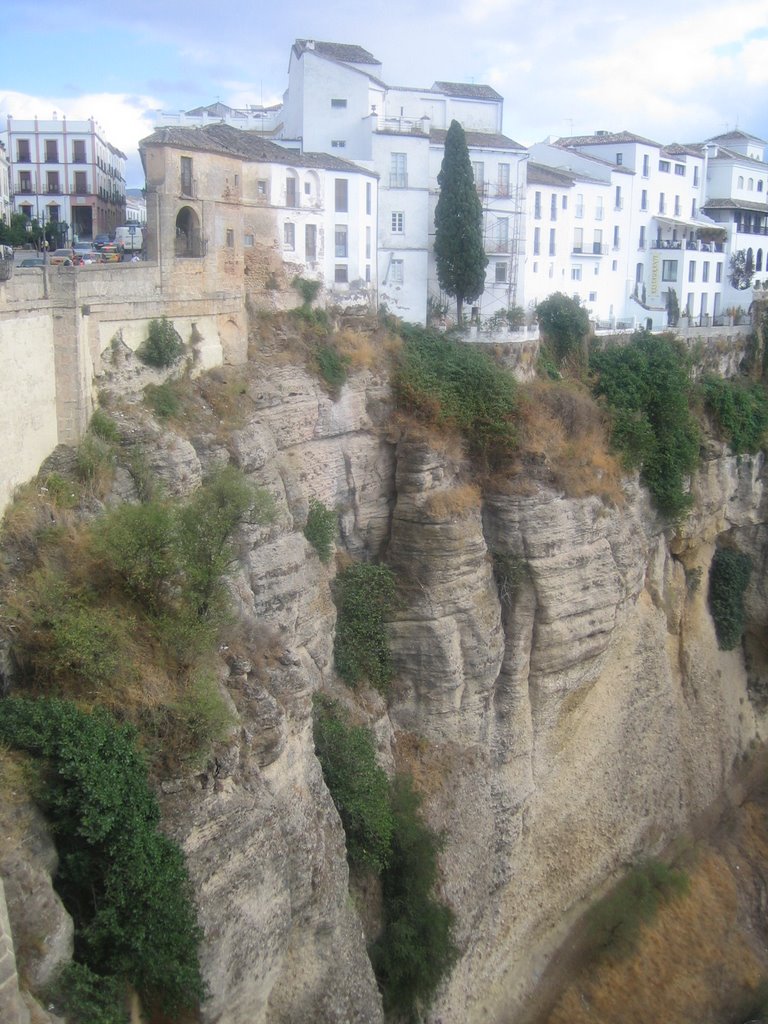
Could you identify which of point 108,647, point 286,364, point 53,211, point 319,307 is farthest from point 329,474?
point 53,211

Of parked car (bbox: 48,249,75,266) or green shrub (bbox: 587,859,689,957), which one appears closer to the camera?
parked car (bbox: 48,249,75,266)

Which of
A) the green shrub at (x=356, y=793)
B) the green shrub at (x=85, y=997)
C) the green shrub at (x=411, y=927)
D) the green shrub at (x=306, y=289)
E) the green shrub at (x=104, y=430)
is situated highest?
the green shrub at (x=306, y=289)

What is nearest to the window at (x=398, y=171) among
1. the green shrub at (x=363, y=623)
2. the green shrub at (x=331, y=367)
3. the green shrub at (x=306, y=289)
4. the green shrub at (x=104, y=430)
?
the green shrub at (x=306, y=289)

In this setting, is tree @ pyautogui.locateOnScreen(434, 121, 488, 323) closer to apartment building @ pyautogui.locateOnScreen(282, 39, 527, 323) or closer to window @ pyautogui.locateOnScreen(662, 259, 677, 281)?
apartment building @ pyautogui.locateOnScreen(282, 39, 527, 323)

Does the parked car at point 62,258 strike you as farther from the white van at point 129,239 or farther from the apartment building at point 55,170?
the apartment building at point 55,170

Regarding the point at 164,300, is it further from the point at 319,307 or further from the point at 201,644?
the point at 201,644

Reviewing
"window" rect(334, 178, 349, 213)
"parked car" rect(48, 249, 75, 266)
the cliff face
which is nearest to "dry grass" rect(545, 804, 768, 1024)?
the cliff face
